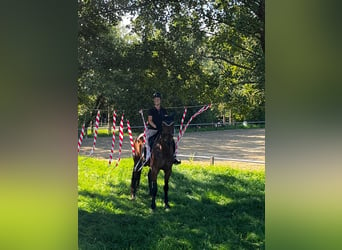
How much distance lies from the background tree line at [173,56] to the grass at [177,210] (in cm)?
55

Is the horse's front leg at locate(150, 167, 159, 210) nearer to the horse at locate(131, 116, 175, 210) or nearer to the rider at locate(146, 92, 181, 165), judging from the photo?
the horse at locate(131, 116, 175, 210)

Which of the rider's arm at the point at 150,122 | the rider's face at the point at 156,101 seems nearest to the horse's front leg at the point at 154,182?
the rider's arm at the point at 150,122

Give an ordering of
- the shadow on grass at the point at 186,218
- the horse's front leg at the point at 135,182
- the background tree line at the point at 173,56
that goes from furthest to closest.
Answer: the horse's front leg at the point at 135,182 → the background tree line at the point at 173,56 → the shadow on grass at the point at 186,218

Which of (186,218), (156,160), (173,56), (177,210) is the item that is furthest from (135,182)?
(173,56)

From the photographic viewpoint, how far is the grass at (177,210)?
3395 millimetres

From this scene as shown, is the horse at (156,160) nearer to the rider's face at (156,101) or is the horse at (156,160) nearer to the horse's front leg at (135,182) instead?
the horse's front leg at (135,182)

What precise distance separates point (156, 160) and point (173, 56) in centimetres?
102

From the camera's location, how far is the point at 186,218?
3537 mm

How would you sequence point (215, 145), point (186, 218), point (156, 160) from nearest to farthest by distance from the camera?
point (186, 218), point (156, 160), point (215, 145)

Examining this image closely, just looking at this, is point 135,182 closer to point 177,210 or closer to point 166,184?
point 166,184

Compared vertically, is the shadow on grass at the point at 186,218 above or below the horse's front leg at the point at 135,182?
below
